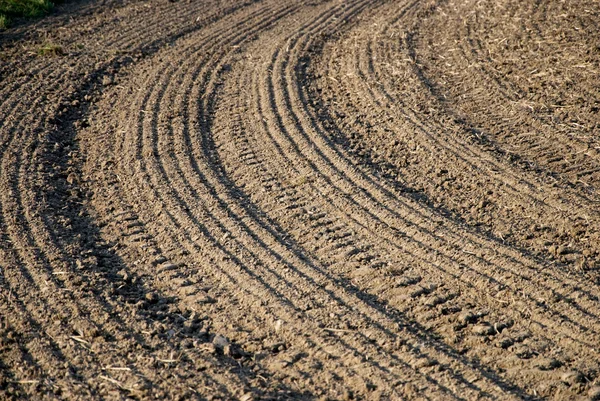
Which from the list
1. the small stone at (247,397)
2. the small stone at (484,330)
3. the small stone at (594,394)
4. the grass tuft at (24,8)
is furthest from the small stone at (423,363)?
the grass tuft at (24,8)

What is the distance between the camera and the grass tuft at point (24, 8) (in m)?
13.6

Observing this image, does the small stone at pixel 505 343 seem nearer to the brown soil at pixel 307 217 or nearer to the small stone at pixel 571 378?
the brown soil at pixel 307 217

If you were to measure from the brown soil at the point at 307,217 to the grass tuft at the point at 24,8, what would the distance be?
2.38m

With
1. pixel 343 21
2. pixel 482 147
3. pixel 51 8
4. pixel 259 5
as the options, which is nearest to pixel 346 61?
pixel 343 21

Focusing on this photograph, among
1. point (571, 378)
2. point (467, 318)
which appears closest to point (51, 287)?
point (467, 318)

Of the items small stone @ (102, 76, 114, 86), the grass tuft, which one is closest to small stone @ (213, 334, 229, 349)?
small stone @ (102, 76, 114, 86)

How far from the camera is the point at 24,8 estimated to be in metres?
14.0

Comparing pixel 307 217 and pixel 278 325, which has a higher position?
pixel 307 217

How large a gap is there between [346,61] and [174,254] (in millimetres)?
5923

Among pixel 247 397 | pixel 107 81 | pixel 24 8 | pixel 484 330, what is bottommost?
pixel 247 397

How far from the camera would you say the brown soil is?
487 centimetres

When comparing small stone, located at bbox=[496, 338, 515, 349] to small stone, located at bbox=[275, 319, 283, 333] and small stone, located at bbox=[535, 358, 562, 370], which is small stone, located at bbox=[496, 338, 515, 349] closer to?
small stone, located at bbox=[535, 358, 562, 370]

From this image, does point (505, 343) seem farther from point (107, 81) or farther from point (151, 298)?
point (107, 81)

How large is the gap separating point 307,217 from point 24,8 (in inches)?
412
